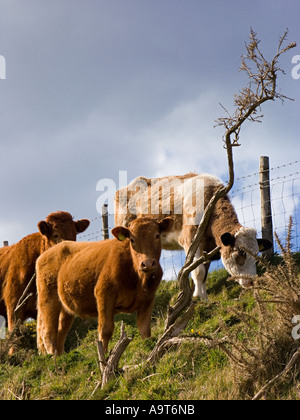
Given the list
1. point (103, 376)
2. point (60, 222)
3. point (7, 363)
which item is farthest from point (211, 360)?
point (60, 222)

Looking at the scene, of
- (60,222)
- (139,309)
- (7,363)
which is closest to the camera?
(139,309)

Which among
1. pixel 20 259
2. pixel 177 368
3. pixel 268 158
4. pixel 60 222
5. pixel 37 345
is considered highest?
pixel 268 158

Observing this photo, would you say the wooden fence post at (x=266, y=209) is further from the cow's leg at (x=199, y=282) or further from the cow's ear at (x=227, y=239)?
the cow's leg at (x=199, y=282)

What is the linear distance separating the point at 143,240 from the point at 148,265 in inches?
18.6

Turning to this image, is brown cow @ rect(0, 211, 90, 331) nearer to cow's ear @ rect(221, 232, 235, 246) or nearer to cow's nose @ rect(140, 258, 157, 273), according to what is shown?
cow's ear @ rect(221, 232, 235, 246)

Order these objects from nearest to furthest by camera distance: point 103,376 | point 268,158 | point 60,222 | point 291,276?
point 291,276
point 103,376
point 60,222
point 268,158

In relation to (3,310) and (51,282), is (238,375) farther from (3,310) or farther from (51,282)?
(3,310)

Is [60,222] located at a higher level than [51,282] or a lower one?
higher

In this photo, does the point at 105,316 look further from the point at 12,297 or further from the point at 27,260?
the point at 27,260

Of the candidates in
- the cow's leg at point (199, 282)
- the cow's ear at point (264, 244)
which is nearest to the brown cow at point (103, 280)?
the cow's leg at point (199, 282)

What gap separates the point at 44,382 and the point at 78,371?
1.31ft

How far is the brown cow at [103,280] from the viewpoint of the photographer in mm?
7152

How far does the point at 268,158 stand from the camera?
13.2 m

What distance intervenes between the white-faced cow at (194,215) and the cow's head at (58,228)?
2273mm
